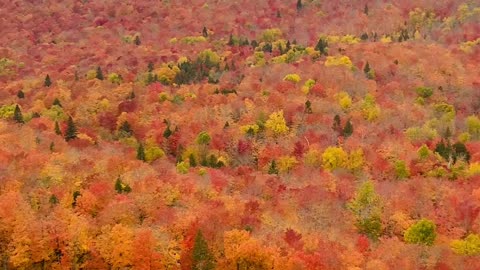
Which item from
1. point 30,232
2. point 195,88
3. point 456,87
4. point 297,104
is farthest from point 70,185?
point 456,87

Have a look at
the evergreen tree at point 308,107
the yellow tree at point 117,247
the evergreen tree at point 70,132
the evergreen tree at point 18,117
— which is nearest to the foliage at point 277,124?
the evergreen tree at point 308,107

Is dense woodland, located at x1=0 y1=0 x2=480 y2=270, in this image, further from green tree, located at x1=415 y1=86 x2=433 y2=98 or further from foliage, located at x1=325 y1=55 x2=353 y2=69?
foliage, located at x1=325 y1=55 x2=353 y2=69

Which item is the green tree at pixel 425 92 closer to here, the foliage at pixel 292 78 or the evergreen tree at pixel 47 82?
the foliage at pixel 292 78

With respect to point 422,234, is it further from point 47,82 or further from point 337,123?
point 47,82

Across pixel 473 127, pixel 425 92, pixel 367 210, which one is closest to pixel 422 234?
pixel 367 210

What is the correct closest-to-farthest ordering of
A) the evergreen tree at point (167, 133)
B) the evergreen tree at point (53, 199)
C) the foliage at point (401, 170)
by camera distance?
the evergreen tree at point (53, 199)
the foliage at point (401, 170)
the evergreen tree at point (167, 133)

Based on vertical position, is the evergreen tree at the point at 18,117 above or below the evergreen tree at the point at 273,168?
below

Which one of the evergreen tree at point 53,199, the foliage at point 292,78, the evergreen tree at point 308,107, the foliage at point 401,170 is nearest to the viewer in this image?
the evergreen tree at point 53,199

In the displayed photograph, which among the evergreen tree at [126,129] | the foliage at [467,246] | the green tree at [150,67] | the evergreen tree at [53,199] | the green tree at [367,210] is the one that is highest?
the evergreen tree at [53,199]

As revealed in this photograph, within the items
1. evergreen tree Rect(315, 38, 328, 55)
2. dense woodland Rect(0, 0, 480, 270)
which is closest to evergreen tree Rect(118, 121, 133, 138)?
dense woodland Rect(0, 0, 480, 270)
